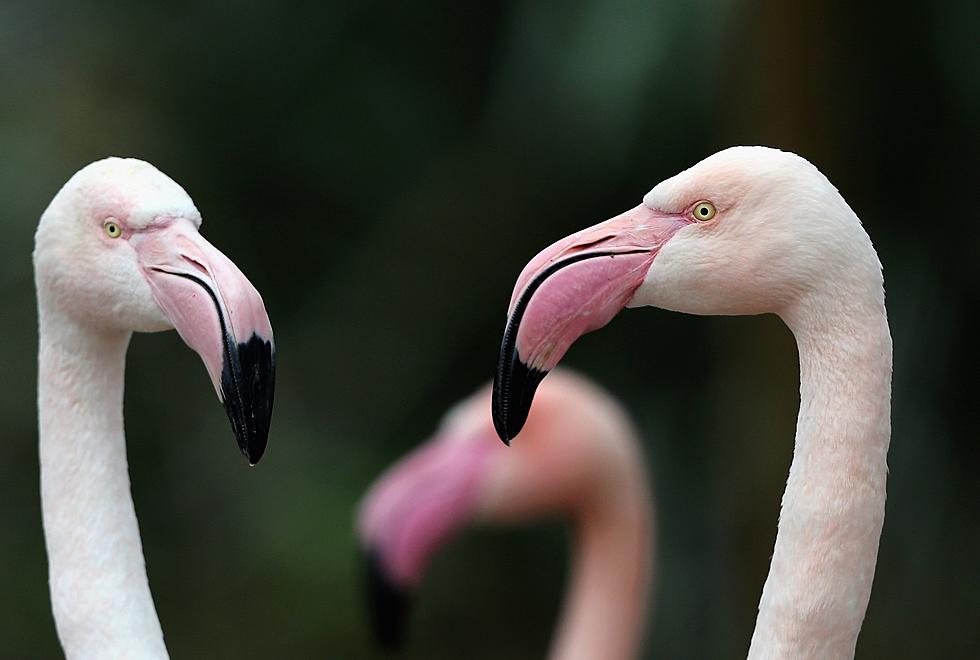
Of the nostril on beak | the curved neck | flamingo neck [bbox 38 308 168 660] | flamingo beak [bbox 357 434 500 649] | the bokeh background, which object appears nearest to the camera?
the nostril on beak

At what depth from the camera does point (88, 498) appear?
2617mm

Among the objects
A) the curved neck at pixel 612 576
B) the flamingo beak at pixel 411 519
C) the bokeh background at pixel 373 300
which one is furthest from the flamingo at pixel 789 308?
the bokeh background at pixel 373 300

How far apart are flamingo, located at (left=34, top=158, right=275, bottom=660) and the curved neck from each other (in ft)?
6.35

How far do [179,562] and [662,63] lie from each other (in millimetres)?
3470

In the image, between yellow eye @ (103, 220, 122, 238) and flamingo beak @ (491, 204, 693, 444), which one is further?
yellow eye @ (103, 220, 122, 238)

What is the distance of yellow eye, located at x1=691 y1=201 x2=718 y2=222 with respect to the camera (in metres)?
2.34

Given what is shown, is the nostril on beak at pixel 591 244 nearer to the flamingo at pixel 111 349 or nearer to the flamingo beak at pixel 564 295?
the flamingo beak at pixel 564 295

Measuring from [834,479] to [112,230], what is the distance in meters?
1.25

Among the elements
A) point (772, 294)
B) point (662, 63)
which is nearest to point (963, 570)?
point (662, 63)

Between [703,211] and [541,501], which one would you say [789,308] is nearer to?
[703,211]

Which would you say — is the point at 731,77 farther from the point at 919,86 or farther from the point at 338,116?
the point at 338,116

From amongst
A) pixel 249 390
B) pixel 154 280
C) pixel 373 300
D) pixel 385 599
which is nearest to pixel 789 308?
pixel 249 390

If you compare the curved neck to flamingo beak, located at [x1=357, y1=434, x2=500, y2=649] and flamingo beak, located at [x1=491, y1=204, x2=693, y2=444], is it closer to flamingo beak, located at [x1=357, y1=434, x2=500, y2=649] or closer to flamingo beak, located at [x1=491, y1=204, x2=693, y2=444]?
flamingo beak, located at [x1=357, y1=434, x2=500, y2=649]

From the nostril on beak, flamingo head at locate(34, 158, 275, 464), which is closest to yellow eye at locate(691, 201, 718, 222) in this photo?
the nostril on beak
